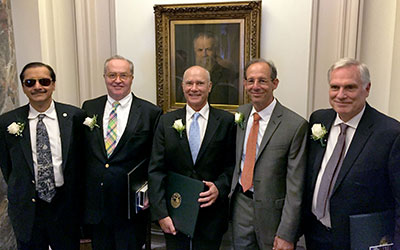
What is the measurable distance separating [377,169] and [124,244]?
6.29 feet

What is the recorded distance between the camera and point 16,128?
2508 millimetres

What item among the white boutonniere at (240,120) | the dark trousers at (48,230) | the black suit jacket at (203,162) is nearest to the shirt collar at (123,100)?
the black suit jacket at (203,162)

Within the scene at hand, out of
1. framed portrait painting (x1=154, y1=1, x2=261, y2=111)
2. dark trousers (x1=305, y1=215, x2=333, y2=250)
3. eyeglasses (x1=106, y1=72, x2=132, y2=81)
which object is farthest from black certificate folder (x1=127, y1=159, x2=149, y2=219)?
Result: framed portrait painting (x1=154, y1=1, x2=261, y2=111)

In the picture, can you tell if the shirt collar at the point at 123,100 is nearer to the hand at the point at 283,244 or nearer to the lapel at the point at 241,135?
the lapel at the point at 241,135

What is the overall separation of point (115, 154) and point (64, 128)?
43 cm

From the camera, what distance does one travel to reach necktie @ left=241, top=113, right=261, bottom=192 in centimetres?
237

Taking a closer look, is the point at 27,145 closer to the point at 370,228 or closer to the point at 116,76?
the point at 116,76

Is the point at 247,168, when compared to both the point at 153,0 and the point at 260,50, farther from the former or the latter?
the point at 153,0

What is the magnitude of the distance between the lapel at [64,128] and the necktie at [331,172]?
181 cm

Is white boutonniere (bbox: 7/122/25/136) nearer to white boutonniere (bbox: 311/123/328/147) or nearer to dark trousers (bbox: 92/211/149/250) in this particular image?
dark trousers (bbox: 92/211/149/250)

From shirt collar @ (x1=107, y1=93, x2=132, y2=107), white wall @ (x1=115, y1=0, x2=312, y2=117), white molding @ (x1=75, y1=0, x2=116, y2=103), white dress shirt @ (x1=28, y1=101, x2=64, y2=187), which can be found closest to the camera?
white dress shirt @ (x1=28, y1=101, x2=64, y2=187)

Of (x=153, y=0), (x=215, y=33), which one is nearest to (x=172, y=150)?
(x=215, y=33)

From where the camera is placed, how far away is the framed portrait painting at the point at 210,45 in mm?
3715

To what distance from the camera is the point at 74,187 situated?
2.67 meters
